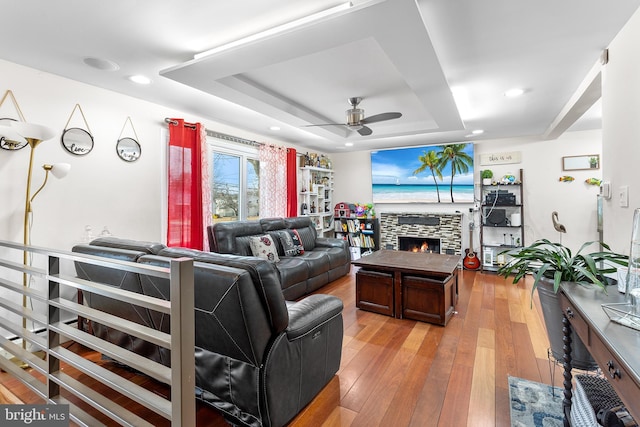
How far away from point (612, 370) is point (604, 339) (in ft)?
0.31

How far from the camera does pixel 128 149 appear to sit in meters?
3.23

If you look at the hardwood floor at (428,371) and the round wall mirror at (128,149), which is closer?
the hardwood floor at (428,371)

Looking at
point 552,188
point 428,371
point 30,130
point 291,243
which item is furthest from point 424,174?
point 30,130

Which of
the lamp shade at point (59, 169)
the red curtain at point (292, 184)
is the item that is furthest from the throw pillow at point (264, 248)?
the lamp shade at point (59, 169)

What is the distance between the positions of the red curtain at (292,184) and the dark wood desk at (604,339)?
432 centimetres

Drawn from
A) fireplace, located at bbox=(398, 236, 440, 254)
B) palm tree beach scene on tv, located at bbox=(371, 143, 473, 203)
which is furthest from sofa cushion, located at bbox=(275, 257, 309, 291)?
palm tree beach scene on tv, located at bbox=(371, 143, 473, 203)

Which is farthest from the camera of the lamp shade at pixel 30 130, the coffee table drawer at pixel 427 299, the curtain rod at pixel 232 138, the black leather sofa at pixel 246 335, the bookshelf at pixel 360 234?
the bookshelf at pixel 360 234

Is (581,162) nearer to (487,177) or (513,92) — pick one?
(487,177)

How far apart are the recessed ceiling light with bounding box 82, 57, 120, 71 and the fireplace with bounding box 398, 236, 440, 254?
5251 millimetres

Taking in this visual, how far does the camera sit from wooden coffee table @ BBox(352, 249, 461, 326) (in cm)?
306

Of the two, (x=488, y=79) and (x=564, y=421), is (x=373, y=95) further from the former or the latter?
(x=564, y=421)

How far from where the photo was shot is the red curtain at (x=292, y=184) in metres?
5.43

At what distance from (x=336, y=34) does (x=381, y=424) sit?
233 cm

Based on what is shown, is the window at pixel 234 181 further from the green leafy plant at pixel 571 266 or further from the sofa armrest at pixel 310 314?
the green leafy plant at pixel 571 266
